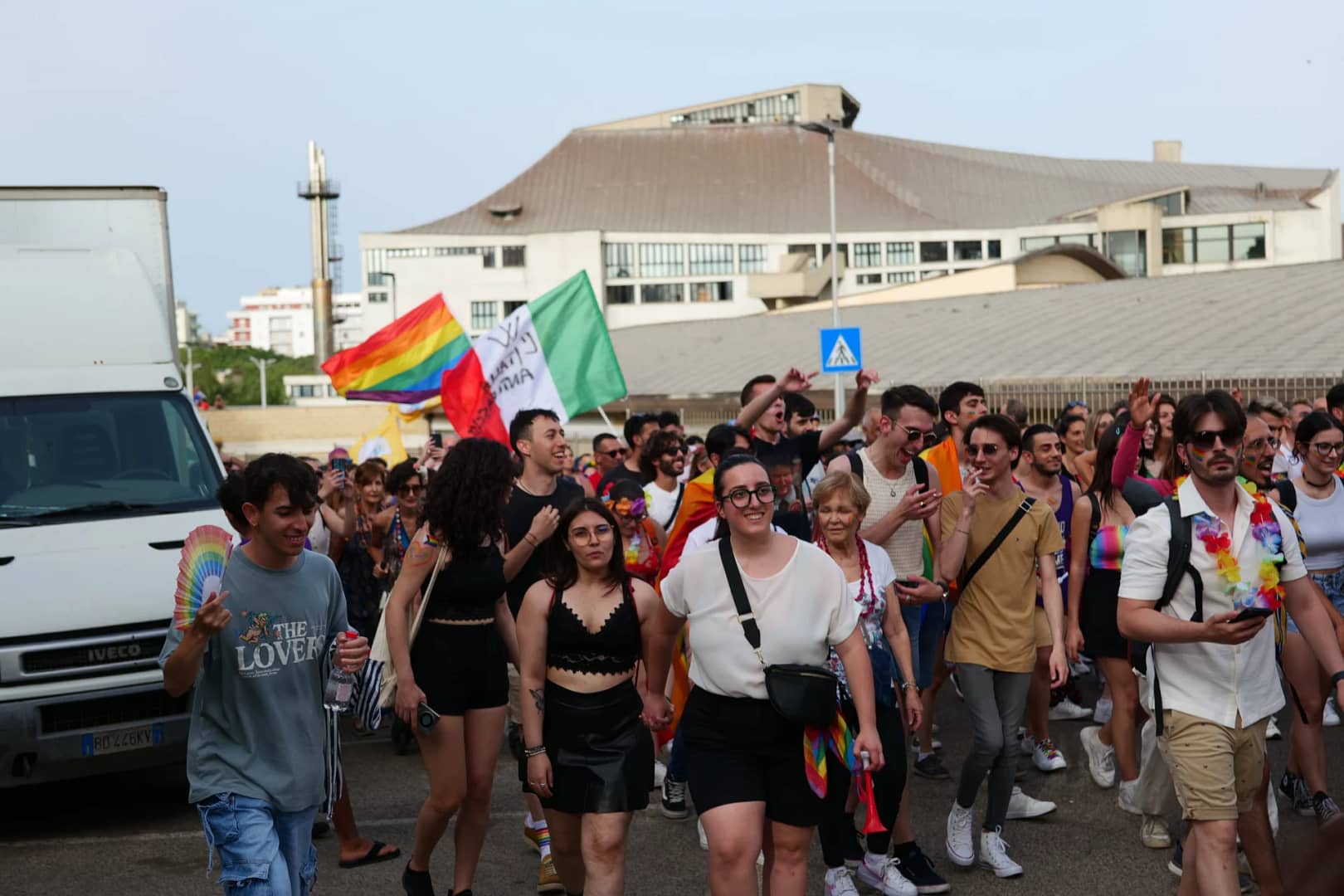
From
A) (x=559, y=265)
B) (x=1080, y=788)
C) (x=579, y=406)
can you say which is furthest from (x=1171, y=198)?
(x=1080, y=788)

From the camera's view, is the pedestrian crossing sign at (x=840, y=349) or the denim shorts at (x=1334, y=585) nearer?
the denim shorts at (x=1334, y=585)

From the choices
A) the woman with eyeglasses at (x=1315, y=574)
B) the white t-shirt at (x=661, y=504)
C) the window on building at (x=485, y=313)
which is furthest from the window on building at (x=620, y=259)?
the woman with eyeglasses at (x=1315, y=574)

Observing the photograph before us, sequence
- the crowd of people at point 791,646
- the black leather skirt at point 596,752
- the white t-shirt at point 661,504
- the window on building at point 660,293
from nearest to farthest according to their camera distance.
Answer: the crowd of people at point 791,646 < the black leather skirt at point 596,752 < the white t-shirt at point 661,504 < the window on building at point 660,293

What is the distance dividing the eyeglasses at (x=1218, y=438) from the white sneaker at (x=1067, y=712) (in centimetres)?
522

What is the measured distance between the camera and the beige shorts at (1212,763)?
17.0 feet

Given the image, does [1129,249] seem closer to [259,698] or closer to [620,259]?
[620,259]

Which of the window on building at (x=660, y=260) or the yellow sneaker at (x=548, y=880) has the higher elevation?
the window on building at (x=660, y=260)

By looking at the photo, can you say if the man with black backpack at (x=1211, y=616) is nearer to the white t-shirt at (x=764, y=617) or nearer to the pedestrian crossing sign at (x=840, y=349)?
the white t-shirt at (x=764, y=617)

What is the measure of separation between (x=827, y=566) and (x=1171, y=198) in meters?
76.3

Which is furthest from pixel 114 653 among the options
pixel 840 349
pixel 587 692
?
pixel 840 349

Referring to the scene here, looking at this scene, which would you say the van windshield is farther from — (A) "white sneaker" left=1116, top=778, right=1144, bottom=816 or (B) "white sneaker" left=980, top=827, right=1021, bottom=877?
(A) "white sneaker" left=1116, top=778, right=1144, bottom=816

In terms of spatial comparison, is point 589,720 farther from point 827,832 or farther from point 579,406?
point 579,406

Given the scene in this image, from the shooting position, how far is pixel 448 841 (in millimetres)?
7770

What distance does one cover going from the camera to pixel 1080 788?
328 inches
